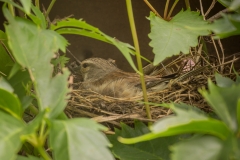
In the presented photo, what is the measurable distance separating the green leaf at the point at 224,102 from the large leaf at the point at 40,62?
18cm

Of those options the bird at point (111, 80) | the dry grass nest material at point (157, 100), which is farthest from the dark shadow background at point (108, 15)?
the dry grass nest material at point (157, 100)

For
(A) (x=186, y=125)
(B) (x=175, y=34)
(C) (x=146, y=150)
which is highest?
(B) (x=175, y=34)

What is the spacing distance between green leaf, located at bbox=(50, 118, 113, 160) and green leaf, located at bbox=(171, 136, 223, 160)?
0.08m

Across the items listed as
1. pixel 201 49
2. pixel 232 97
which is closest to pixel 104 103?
pixel 201 49

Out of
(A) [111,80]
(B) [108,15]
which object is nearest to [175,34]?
(A) [111,80]

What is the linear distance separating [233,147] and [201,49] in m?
0.64

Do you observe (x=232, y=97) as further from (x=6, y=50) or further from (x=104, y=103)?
(x=104, y=103)

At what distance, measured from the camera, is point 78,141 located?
1.38 ft

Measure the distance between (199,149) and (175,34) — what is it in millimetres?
284

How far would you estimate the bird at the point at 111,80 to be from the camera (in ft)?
3.50

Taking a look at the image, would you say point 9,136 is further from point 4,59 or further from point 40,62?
point 4,59

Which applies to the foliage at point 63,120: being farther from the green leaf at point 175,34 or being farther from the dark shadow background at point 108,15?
the dark shadow background at point 108,15

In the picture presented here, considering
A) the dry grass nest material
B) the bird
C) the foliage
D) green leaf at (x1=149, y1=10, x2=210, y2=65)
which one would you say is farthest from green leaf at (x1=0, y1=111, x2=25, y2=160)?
the bird

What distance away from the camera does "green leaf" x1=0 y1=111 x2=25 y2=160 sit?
1.34 ft
